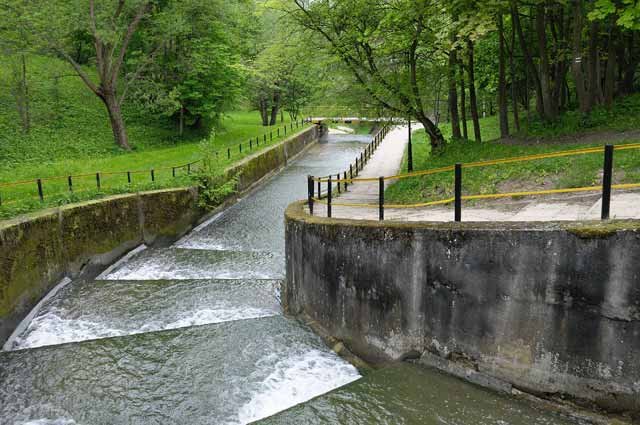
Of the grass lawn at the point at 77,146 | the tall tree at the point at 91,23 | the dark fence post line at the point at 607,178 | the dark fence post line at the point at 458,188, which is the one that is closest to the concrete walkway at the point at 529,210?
the dark fence post line at the point at 607,178

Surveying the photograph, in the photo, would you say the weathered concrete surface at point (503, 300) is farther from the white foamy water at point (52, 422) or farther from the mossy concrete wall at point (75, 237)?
the mossy concrete wall at point (75, 237)

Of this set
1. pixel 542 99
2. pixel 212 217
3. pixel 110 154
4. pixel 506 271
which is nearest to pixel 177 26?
pixel 110 154

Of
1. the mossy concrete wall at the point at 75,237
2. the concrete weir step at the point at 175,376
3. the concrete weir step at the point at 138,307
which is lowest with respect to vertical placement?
the concrete weir step at the point at 175,376

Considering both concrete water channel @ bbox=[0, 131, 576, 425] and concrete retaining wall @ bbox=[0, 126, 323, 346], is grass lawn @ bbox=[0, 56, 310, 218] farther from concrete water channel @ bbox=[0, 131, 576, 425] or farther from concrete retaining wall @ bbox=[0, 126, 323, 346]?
concrete water channel @ bbox=[0, 131, 576, 425]

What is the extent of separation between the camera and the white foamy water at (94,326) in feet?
34.4

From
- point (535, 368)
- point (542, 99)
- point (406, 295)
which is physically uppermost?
point (542, 99)

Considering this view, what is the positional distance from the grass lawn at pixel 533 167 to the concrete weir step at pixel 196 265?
4254 millimetres

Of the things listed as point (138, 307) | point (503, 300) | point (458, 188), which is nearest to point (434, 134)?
point (458, 188)

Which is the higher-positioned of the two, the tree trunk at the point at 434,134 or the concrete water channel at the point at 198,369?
the tree trunk at the point at 434,134

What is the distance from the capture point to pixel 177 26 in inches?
1109

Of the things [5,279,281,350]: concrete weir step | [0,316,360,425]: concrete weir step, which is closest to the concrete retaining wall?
[5,279,281,350]: concrete weir step

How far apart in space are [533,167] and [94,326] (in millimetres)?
10841

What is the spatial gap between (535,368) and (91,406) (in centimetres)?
664

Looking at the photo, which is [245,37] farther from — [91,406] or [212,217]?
[91,406]
